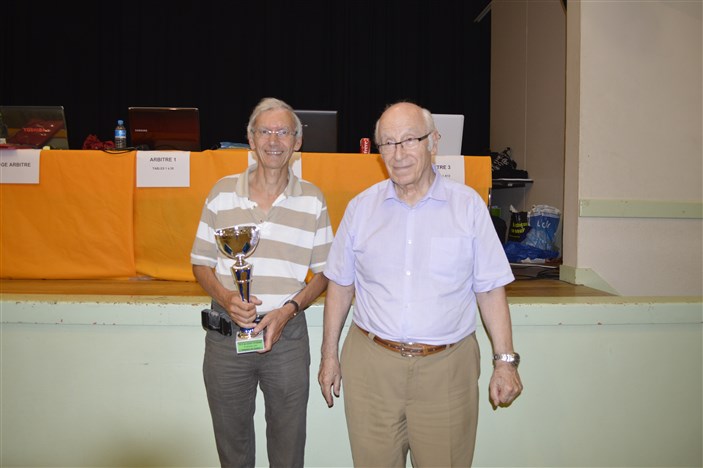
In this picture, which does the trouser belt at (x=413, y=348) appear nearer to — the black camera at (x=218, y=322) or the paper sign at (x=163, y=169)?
the black camera at (x=218, y=322)

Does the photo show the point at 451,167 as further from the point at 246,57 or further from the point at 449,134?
the point at 246,57

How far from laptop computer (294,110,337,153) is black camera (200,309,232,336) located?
1341 millimetres

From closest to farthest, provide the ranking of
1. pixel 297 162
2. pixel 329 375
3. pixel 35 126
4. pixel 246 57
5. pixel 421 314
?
pixel 421 314, pixel 329 375, pixel 297 162, pixel 35 126, pixel 246 57

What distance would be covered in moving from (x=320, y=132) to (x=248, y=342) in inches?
59.9

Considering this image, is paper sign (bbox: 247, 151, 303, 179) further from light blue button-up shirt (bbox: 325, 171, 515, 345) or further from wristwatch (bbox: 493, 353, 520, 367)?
wristwatch (bbox: 493, 353, 520, 367)

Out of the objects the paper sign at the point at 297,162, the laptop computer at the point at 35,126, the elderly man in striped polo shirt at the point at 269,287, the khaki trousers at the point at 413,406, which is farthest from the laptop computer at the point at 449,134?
the laptop computer at the point at 35,126

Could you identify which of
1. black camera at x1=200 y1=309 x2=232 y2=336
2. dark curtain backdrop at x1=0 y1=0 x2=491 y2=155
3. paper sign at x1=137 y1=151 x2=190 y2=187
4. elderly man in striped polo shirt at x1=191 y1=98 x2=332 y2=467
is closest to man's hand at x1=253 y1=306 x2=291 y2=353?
elderly man in striped polo shirt at x1=191 y1=98 x2=332 y2=467

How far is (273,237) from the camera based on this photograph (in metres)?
1.53

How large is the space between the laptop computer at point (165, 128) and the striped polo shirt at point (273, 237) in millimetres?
1144

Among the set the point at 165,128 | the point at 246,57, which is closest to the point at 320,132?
the point at 165,128

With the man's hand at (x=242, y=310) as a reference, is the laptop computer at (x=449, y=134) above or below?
above

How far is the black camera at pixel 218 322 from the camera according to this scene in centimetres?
149

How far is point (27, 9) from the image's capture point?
599 centimetres

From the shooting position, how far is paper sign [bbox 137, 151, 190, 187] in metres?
2.32
